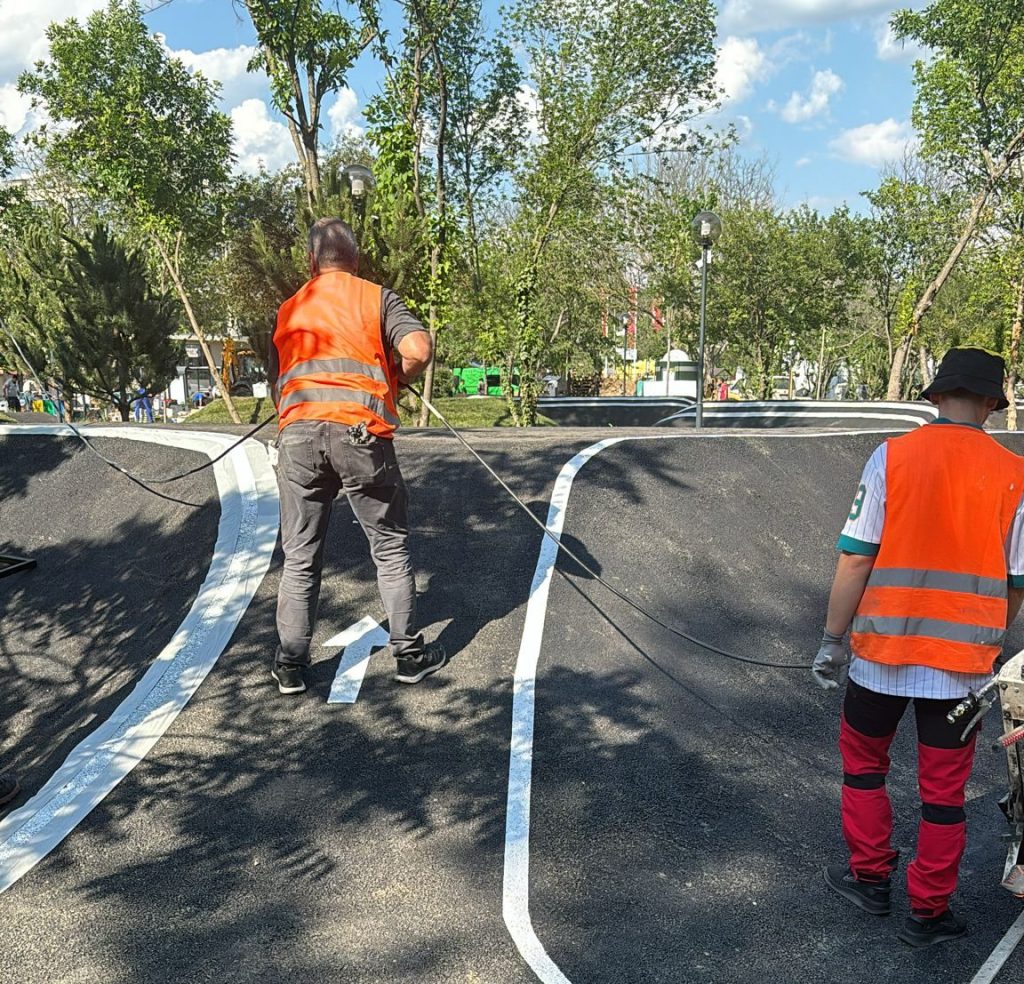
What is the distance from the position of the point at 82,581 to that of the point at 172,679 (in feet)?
6.24

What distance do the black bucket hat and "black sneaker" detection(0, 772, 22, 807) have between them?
12.6 feet

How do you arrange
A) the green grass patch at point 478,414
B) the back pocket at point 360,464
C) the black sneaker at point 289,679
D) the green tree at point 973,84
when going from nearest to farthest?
the back pocket at point 360,464
the black sneaker at point 289,679
the green tree at point 973,84
the green grass patch at point 478,414

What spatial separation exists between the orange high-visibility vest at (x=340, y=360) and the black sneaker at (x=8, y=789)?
1.93 m

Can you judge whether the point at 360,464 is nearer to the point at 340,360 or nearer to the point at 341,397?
the point at 341,397

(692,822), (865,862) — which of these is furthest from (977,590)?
(692,822)

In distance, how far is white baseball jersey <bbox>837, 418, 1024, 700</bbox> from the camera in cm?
296

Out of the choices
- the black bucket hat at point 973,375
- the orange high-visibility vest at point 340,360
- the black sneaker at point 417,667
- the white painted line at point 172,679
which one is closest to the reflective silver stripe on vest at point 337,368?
the orange high-visibility vest at point 340,360

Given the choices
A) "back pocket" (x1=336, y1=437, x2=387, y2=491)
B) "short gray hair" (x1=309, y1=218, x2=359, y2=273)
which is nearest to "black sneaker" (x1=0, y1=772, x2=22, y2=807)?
"back pocket" (x1=336, y1=437, x2=387, y2=491)

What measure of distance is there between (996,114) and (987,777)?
75.4ft

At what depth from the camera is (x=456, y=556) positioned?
5.80 m

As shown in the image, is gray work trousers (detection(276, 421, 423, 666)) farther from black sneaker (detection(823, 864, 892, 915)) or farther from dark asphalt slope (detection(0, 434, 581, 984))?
black sneaker (detection(823, 864, 892, 915))

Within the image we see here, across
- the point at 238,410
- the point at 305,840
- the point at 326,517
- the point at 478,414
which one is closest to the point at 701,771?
the point at 305,840

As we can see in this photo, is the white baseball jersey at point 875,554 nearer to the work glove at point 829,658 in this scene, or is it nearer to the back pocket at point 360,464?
the work glove at point 829,658

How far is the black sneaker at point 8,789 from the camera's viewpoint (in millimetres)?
3785
